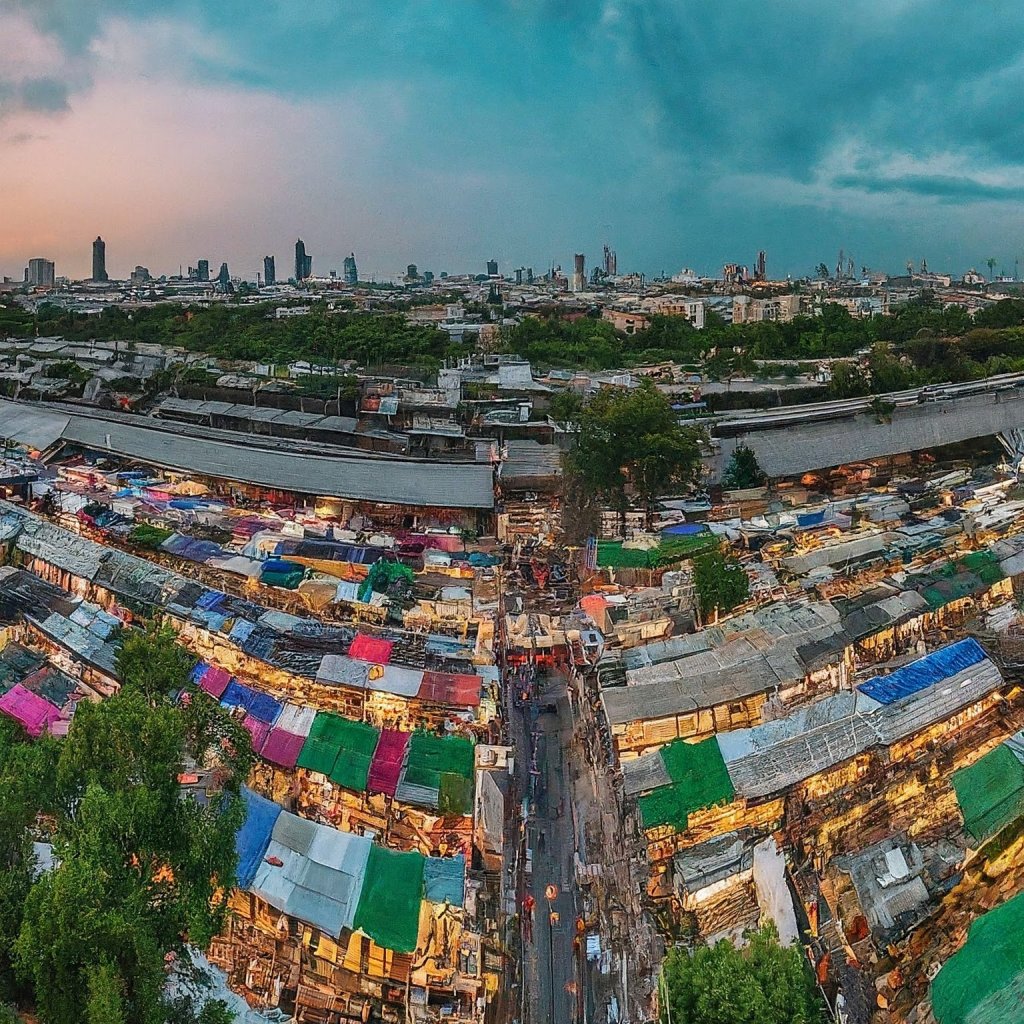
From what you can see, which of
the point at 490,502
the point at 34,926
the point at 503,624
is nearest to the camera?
the point at 34,926

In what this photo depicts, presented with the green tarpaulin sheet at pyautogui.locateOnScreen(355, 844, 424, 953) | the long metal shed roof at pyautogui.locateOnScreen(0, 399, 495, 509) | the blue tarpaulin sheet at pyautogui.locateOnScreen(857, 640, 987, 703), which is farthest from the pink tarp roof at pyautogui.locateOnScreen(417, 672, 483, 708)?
the long metal shed roof at pyautogui.locateOnScreen(0, 399, 495, 509)

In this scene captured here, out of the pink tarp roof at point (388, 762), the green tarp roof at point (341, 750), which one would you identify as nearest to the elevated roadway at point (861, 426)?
the pink tarp roof at point (388, 762)

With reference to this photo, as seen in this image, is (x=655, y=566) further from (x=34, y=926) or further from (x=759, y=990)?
(x=34, y=926)

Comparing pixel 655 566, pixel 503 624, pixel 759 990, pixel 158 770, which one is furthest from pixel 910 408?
pixel 158 770

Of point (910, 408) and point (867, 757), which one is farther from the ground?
point (910, 408)

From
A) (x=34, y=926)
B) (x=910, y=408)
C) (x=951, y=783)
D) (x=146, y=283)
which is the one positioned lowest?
(x=951, y=783)

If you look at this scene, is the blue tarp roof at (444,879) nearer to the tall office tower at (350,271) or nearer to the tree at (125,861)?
the tree at (125,861)

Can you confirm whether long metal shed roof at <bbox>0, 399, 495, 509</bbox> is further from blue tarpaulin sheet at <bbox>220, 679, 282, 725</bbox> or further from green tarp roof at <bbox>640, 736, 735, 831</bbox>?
green tarp roof at <bbox>640, 736, 735, 831</bbox>
